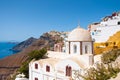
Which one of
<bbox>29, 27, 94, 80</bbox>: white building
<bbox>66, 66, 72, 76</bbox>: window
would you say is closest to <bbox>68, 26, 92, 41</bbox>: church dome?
<bbox>29, 27, 94, 80</bbox>: white building

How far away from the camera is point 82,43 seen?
104 ft

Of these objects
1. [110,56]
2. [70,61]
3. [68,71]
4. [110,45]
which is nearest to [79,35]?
[70,61]

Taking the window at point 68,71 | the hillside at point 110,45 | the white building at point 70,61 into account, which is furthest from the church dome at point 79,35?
the hillside at point 110,45

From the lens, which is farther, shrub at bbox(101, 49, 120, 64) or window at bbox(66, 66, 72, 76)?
window at bbox(66, 66, 72, 76)

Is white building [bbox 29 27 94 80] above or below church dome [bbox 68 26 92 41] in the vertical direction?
below

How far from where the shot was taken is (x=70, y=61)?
1109 inches

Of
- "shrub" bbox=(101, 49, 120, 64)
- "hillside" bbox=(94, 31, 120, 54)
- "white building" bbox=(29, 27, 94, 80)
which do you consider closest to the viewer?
"shrub" bbox=(101, 49, 120, 64)

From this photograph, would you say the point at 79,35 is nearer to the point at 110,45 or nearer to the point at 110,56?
the point at 110,56

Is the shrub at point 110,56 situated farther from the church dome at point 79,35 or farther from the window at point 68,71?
the church dome at point 79,35

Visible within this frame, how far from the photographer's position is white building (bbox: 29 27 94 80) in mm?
27656

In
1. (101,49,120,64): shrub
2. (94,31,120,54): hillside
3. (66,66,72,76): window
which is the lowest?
(66,66,72,76): window

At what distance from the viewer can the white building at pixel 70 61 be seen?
2766 cm

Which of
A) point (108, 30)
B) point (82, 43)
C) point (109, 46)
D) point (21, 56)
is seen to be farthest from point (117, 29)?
point (21, 56)

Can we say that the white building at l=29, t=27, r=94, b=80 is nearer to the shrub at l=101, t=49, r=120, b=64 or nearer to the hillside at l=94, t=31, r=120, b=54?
the shrub at l=101, t=49, r=120, b=64
